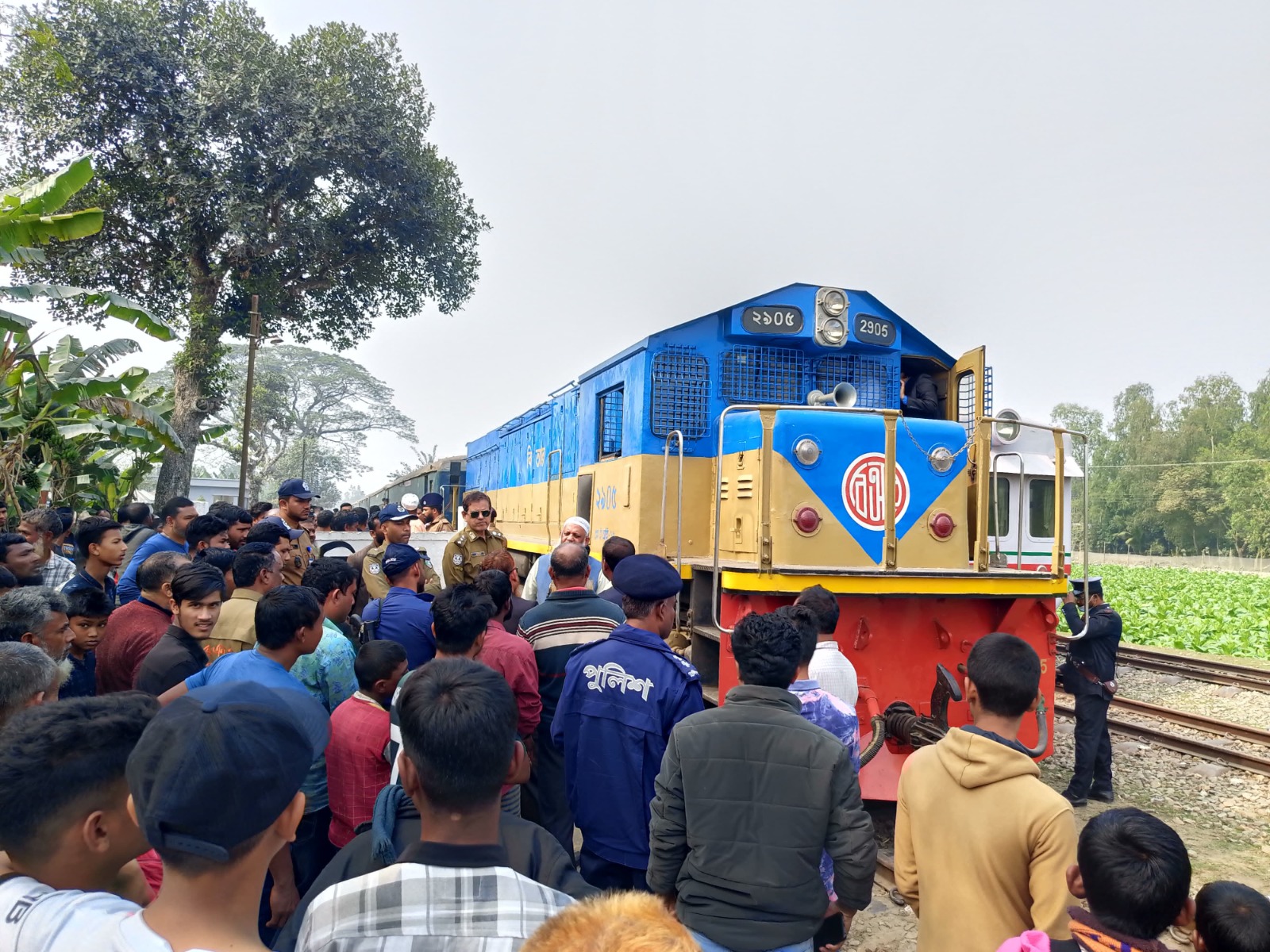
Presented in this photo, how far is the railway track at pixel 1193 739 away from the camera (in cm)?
776

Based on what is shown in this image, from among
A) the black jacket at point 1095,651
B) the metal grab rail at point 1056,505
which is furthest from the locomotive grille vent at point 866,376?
the black jacket at point 1095,651

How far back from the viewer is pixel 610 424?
321 inches

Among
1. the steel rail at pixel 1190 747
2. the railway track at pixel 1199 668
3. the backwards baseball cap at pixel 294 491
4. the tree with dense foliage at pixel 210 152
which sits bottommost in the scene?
the steel rail at pixel 1190 747

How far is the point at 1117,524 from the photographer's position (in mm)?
62250

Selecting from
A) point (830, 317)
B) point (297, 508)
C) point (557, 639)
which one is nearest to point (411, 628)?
point (557, 639)

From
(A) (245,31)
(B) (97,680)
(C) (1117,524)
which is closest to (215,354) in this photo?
(A) (245,31)

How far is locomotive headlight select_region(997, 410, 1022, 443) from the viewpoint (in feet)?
20.3

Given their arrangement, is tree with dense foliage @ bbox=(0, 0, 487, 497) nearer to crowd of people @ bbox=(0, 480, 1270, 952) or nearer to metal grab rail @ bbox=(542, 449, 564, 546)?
metal grab rail @ bbox=(542, 449, 564, 546)

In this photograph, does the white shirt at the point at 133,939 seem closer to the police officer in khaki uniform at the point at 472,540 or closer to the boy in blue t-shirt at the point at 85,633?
the boy in blue t-shirt at the point at 85,633

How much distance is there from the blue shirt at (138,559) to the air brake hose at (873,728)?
14.2 feet

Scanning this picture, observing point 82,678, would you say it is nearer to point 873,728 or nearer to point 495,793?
point 495,793

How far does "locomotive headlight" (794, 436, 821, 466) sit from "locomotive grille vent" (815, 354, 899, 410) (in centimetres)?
138

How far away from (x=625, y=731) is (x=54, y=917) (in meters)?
1.96

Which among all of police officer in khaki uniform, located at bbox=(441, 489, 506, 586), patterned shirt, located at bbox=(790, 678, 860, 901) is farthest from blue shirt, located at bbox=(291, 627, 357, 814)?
police officer in khaki uniform, located at bbox=(441, 489, 506, 586)
